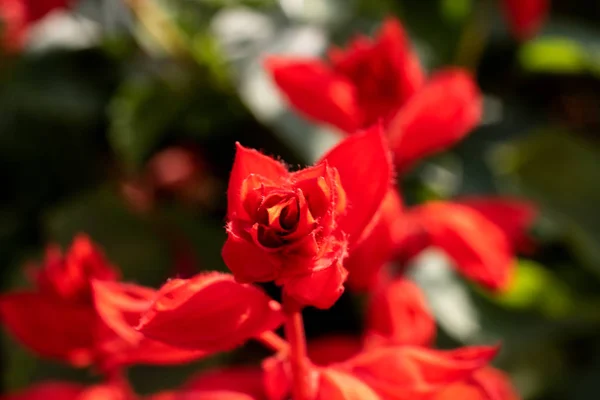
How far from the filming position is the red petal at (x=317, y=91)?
0.52 metres

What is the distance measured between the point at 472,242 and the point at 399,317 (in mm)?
87

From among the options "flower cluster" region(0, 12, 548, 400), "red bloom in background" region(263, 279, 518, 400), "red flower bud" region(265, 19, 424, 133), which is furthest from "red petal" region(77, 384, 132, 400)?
"red flower bud" region(265, 19, 424, 133)

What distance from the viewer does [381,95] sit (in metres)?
0.54

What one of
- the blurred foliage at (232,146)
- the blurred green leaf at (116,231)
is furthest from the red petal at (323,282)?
the blurred green leaf at (116,231)

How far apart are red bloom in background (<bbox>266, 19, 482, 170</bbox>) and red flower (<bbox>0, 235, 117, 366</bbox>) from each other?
0.63ft

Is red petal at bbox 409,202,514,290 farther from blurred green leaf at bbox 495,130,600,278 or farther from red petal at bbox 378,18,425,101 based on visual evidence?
blurred green leaf at bbox 495,130,600,278

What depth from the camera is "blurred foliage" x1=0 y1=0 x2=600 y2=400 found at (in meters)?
0.80

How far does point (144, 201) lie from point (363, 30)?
13.5 inches

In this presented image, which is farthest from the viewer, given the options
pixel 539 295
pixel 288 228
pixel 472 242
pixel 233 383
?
pixel 539 295

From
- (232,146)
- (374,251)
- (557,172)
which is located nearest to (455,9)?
(557,172)

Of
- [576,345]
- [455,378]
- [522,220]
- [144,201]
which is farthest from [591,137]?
[455,378]

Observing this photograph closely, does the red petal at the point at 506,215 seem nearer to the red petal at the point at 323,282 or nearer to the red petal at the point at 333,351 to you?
the red petal at the point at 333,351

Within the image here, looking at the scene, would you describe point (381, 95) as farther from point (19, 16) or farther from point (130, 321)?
point (19, 16)

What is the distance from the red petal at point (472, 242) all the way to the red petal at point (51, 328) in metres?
0.26
